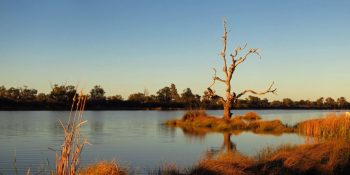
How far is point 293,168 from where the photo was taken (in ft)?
31.4

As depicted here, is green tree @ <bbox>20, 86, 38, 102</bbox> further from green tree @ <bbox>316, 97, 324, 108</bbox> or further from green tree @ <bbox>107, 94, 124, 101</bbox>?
green tree @ <bbox>316, 97, 324, 108</bbox>

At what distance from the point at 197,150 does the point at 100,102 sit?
63585 millimetres

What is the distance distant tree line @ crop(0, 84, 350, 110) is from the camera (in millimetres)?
67625

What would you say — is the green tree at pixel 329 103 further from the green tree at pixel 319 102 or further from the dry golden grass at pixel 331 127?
the dry golden grass at pixel 331 127

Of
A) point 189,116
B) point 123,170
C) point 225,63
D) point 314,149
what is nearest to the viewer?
point 123,170

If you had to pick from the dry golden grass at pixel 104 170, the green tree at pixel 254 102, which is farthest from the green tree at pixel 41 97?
the dry golden grass at pixel 104 170

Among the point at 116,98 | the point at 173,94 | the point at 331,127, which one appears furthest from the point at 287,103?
the point at 331,127

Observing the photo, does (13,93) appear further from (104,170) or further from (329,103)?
(104,170)

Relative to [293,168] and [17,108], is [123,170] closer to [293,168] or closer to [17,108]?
[293,168]

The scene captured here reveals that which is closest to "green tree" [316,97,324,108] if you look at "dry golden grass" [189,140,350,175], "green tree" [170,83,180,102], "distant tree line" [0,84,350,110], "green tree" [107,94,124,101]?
"distant tree line" [0,84,350,110]

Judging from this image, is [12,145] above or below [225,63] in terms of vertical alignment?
below

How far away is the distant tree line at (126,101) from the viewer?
67.6 meters

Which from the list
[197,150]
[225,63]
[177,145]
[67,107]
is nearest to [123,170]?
[197,150]

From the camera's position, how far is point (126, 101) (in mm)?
80438
